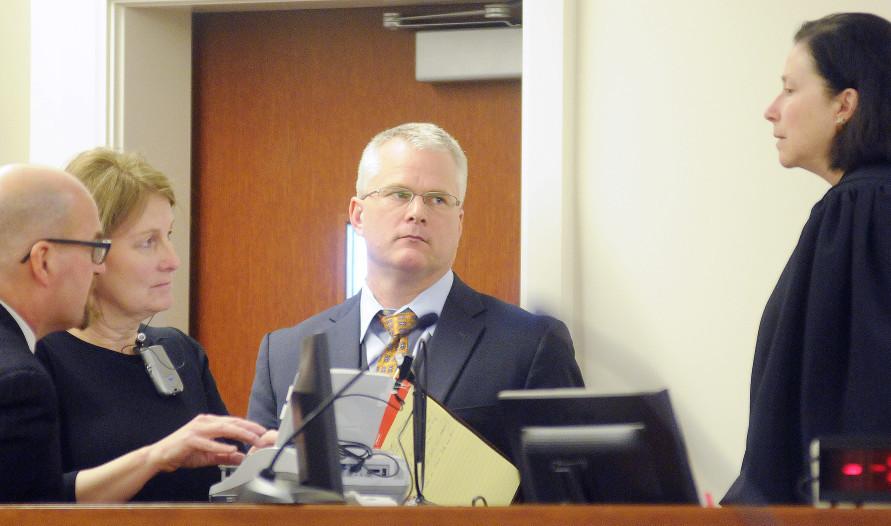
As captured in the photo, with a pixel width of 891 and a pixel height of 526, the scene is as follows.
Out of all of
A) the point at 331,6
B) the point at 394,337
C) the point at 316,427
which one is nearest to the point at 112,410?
the point at 394,337

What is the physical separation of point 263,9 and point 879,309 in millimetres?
2119

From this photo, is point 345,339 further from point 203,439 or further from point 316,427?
point 316,427

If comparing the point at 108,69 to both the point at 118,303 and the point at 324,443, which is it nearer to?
the point at 118,303

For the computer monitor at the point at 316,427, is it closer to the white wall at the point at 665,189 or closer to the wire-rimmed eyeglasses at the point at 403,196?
the wire-rimmed eyeglasses at the point at 403,196

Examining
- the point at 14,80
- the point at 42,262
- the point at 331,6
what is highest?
the point at 331,6

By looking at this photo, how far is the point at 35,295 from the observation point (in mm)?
1534

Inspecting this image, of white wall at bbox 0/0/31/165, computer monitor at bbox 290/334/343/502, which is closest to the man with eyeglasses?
computer monitor at bbox 290/334/343/502

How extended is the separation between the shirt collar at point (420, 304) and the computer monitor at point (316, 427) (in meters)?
0.79

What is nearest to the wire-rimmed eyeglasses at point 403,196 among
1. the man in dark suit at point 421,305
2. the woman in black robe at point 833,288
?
the man in dark suit at point 421,305

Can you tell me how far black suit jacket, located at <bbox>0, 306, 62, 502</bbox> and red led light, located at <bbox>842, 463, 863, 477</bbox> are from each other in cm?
106

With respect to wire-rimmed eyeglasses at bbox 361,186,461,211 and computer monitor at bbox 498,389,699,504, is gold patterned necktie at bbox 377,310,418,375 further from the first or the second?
computer monitor at bbox 498,389,699,504

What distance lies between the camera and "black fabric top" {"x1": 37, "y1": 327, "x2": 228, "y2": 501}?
5.81 ft

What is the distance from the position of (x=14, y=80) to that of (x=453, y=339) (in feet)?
5.98

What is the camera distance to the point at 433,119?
300cm
